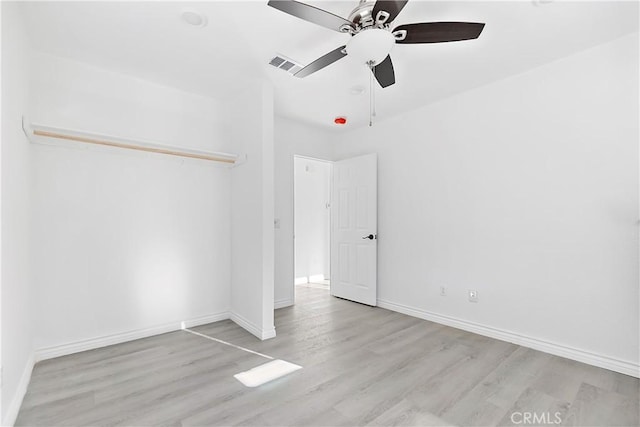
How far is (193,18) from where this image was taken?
7.13ft

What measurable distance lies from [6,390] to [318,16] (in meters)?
2.76

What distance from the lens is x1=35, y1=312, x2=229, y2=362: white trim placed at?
2.63 metres

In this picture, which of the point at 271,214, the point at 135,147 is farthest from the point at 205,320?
the point at 135,147

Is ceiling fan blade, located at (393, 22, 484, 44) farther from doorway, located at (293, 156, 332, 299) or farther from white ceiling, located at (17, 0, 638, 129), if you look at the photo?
doorway, located at (293, 156, 332, 299)

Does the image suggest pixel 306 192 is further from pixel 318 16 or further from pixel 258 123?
pixel 318 16

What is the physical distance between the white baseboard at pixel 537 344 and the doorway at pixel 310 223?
2.50 m

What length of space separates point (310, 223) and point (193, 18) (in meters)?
4.41

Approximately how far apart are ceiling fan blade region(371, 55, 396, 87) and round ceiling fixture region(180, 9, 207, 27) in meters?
1.29

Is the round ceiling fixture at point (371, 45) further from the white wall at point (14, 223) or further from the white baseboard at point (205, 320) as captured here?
the white baseboard at point (205, 320)

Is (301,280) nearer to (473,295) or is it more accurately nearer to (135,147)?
(473,295)

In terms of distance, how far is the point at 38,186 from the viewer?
8.55 ft

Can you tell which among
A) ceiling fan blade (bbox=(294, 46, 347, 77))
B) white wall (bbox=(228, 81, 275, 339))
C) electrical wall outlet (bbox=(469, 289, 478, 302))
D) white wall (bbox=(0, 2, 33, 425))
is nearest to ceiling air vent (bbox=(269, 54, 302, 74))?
white wall (bbox=(228, 81, 275, 339))

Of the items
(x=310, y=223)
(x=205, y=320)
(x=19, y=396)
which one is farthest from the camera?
(x=310, y=223)

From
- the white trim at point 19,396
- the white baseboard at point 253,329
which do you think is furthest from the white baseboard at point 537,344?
the white trim at point 19,396
